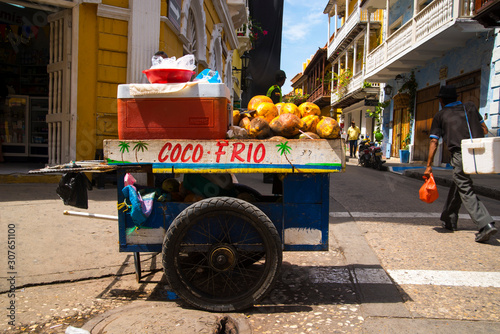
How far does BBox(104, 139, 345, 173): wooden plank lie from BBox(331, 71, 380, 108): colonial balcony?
21005mm

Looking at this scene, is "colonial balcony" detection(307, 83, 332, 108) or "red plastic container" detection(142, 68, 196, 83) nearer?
"red plastic container" detection(142, 68, 196, 83)

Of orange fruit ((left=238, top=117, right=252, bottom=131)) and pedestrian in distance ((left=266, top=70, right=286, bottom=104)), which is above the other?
pedestrian in distance ((left=266, top=70, right=286, bottom=104))

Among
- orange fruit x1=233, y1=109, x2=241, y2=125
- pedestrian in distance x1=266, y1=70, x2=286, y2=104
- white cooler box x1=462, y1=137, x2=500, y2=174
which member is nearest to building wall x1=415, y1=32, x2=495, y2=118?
pedestrian in distance x1=266, y1=70, x2=286, y2=104

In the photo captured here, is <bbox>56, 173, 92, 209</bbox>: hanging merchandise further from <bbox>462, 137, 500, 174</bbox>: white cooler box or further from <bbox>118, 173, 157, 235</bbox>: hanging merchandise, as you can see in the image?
<bbox>462, 137, 500, 174</bbox>: white cooler box

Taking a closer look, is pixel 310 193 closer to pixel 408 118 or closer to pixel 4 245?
pixel 4 245

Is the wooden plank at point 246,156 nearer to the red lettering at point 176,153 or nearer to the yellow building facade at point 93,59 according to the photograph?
the red lettering at point 176,153

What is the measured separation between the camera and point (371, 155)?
47.6ft

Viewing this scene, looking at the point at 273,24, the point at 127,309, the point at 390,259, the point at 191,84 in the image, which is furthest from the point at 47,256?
the point at 273,24

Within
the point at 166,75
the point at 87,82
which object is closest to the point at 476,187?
the point at 166,75

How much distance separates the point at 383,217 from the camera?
5336 mm

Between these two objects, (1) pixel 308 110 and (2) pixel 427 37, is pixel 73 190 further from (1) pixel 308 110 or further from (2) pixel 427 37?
(2) pixel 427 37

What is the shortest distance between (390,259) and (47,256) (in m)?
3.35

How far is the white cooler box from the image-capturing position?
323 centimetres

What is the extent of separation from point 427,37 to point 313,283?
12384 millimetres
